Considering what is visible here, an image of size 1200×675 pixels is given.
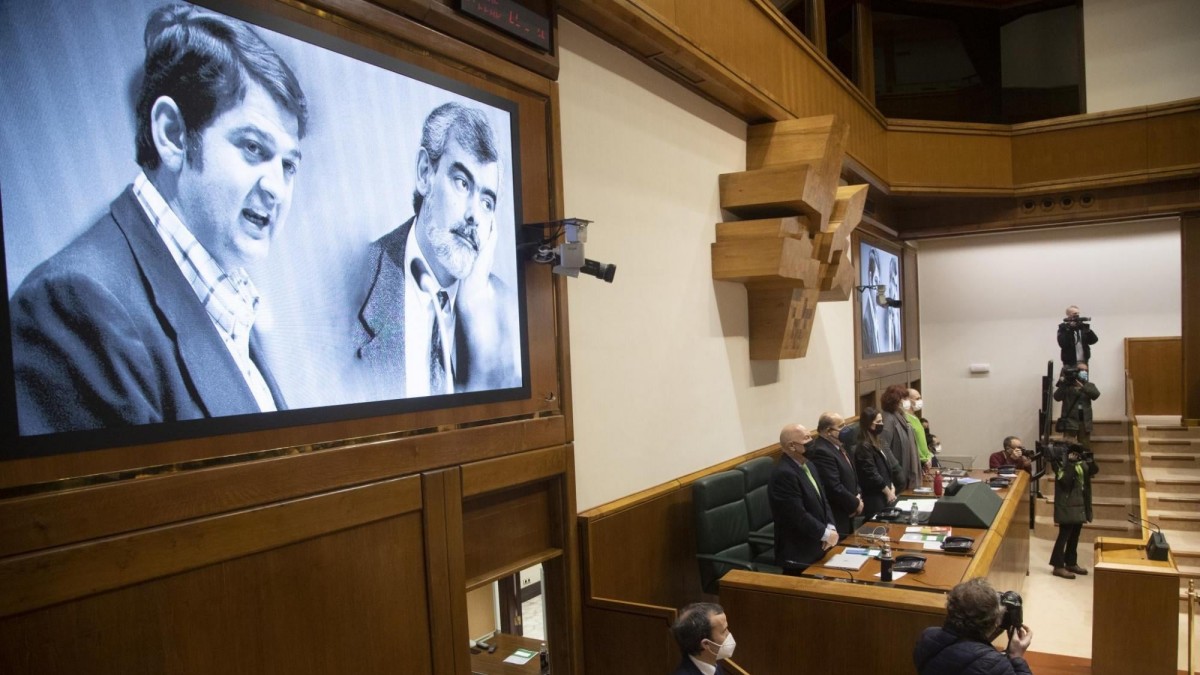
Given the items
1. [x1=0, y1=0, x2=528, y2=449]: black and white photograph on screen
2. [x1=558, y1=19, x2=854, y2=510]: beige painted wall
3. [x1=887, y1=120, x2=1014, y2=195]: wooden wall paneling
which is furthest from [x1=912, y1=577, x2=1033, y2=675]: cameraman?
[x1=887, y1=120, x2=1014, y2=195]: wooden wall paneling

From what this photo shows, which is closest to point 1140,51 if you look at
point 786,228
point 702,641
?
point 786,228

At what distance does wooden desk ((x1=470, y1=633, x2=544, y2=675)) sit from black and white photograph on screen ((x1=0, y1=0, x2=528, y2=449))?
1219 millimetres

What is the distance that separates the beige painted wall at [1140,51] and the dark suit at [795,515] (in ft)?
27.8

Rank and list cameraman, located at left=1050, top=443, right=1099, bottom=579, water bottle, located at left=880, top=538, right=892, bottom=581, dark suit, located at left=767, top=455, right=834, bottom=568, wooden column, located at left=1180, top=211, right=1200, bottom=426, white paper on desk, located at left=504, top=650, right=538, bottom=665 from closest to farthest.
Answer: white paper on desk, located at left=504, top=650, right=538, bottom=665
water bottle, located at left=880, top=538, right=892, bottom=581
dark suit, located at left=767, top=455, right=834, bottom=568
cameraman, located at left=1050, top=443, right=1099, bottom=579
wooden column, located at left=1180, top=211, right=1200, bottom=426

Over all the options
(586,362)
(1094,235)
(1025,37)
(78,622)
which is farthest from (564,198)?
(1025,37)

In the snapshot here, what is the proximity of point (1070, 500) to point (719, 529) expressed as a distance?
3.96 metres

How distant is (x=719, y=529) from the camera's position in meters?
4.52

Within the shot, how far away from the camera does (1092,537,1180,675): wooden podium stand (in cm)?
443

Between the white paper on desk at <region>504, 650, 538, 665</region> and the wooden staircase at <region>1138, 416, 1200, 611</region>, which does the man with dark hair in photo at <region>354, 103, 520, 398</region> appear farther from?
the wooden staircase at <region>1138, 416, 1200, 611</region>

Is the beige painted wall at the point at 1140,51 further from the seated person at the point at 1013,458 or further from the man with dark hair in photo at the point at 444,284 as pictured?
the man with dark hair in photo at the point at 444,284

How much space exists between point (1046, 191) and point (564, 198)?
8.29 meters

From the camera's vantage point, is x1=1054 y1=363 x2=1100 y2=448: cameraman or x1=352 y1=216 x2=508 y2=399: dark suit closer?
x1=352 y1=216 x2=508 y2=399: dark suit

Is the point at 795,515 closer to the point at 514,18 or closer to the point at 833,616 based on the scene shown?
the point at 833,616

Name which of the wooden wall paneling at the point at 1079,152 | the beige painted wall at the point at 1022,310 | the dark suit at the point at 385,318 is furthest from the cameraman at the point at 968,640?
the beige painted wall at the point at 1022,310
